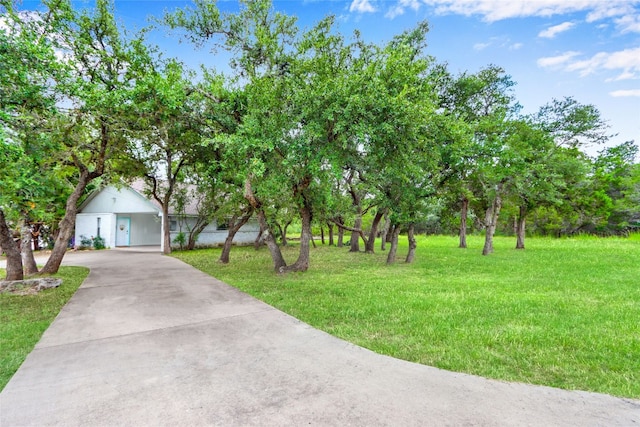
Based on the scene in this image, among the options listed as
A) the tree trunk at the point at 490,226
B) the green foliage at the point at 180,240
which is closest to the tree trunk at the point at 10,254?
the green foliage at the point at 180,240

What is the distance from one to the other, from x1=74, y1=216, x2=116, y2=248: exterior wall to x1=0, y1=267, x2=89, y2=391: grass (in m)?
14.1

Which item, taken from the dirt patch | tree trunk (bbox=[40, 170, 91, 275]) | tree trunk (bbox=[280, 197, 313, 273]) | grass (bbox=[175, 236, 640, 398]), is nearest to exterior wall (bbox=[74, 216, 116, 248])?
tree trunk (bbox=[40, 170, 91, 275])

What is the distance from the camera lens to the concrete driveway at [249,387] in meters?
2.48

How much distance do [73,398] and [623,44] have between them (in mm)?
14429

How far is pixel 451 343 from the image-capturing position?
4.02m

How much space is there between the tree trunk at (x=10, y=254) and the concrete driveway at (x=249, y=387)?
4781 millimetres

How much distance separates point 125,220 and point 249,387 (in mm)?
23029

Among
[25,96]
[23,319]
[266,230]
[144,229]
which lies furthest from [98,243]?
[23,319]

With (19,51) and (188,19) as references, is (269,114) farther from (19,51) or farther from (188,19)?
(19,51)

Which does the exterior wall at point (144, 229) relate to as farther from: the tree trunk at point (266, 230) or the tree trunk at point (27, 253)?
the tree trunk at point (266, 230)

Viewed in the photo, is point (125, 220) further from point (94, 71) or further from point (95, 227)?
point (94, 71)

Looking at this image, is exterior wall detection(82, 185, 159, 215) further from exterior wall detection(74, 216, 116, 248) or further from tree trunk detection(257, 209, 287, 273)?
tree trunk detection(257, 209, 287, 273)

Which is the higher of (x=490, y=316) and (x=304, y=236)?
(x=304, y=236)

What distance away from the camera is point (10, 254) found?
802 centimetres
